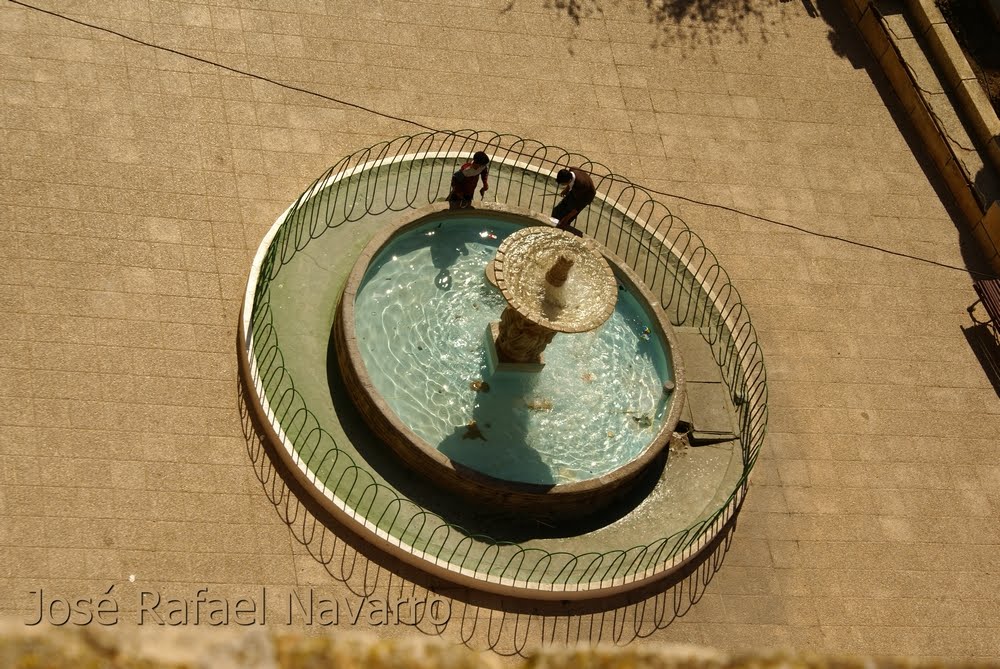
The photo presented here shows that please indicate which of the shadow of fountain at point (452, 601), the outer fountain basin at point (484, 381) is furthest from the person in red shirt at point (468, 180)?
the shadow of fountain at point (452, 601)

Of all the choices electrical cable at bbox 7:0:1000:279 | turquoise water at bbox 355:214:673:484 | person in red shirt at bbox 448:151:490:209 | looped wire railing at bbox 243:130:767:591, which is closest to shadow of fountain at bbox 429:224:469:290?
turquoise water at bbox 355:214:673:484

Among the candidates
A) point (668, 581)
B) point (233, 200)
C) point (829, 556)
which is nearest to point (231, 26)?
point (233, 200)

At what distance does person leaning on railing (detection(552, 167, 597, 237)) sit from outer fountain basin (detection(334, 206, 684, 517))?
1.65 feet

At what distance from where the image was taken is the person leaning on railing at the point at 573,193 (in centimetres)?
1575

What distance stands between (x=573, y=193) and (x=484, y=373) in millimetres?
2794

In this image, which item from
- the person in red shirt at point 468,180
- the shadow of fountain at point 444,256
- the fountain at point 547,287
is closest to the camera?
the fountain at point 547,287

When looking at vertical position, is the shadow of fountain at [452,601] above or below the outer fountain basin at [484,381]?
below

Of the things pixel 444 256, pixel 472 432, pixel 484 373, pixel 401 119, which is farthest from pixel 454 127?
pixel 472 432

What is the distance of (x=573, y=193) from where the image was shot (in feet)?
51.9

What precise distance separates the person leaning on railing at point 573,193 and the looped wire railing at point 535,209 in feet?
3.56

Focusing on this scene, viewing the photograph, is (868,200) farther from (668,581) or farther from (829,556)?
(668,581)

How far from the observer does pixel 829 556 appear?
15070mm

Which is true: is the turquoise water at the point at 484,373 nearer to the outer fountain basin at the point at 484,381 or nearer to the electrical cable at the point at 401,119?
the outer fountain basin at the point at 484,381

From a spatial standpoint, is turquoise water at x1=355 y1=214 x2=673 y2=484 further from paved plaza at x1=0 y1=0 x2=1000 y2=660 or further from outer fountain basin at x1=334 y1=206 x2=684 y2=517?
paved plaza at x1=0 y1=0 x2=1000 y2=660
